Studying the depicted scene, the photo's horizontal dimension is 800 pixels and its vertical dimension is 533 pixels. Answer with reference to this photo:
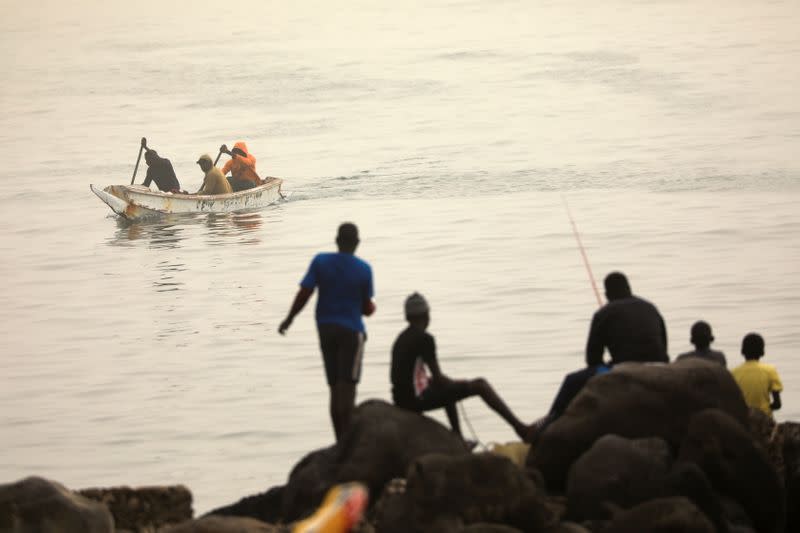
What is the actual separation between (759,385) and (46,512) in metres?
5.49

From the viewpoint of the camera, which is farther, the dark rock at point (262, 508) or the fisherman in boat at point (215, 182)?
the fisherman in boat at point (215, 182)

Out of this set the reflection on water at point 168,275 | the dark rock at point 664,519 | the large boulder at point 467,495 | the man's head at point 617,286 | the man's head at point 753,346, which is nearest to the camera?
the dark rock at point 664,519

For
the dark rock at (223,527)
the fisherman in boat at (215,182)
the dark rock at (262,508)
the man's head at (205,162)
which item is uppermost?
the man's head at (205,162)

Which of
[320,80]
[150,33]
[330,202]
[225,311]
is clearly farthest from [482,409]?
[150,33]

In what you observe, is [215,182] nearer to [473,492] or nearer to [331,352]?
[331,352]

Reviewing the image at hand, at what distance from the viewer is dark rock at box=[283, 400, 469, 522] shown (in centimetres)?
1179

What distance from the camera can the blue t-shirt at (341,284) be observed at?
12.2m

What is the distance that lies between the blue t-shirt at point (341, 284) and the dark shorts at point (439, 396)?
2.15 ft

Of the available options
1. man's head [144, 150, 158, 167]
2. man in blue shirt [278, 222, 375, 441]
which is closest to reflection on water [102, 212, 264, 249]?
man's head [144, 150, 158, 167]

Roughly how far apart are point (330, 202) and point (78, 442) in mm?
28256

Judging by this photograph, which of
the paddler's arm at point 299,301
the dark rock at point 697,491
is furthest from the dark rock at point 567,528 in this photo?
the paddler's arm at point 299,301

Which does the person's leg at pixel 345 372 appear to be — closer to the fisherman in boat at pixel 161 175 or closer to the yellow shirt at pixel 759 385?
the yellow shirt at pixel 759 385

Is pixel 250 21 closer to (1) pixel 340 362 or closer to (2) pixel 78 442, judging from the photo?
(2) pixel 78 442

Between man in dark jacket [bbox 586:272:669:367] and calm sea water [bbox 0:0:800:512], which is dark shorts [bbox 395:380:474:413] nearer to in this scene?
man in dark jacket [bbox 586:272:669:367]
